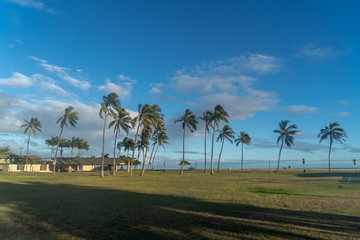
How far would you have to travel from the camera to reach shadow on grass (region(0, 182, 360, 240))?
7.83 m

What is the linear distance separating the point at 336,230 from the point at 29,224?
1147 cm

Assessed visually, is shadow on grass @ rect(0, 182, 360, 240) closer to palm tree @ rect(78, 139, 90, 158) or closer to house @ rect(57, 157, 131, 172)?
house @ rect(57, 157, 131, 172)

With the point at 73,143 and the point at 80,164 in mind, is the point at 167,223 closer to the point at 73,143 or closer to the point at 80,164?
the point at 80,164

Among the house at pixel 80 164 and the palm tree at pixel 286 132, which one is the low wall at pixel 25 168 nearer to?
the house at pixel 80 164

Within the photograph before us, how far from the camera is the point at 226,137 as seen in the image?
2763 inches

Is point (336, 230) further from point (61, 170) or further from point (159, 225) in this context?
point (61, 170)

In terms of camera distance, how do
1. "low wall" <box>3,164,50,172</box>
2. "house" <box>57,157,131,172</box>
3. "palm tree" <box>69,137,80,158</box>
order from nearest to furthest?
"low wall" <box>3,164,50,172</box>
"house" <box>57,157,131,172</box>
"palm tree" <box>69,137,80,158</box>

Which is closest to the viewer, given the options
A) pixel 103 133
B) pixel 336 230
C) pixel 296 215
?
pixel 336 230

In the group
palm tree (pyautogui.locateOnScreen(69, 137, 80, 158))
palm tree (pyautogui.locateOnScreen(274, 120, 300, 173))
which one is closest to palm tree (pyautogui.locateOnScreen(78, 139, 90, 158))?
palm tree (pyautogui.locateOnScreen(69, 137, 80, 158))

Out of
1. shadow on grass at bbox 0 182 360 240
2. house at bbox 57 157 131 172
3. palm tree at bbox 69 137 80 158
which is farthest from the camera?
palm tree at bbox 69 137 80 158

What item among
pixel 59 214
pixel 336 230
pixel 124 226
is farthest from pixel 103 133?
pixel 336 230

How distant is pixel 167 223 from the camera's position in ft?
30.7

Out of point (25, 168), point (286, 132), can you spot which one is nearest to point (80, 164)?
point (25, 168)

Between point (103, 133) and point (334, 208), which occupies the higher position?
point (103, 133)
